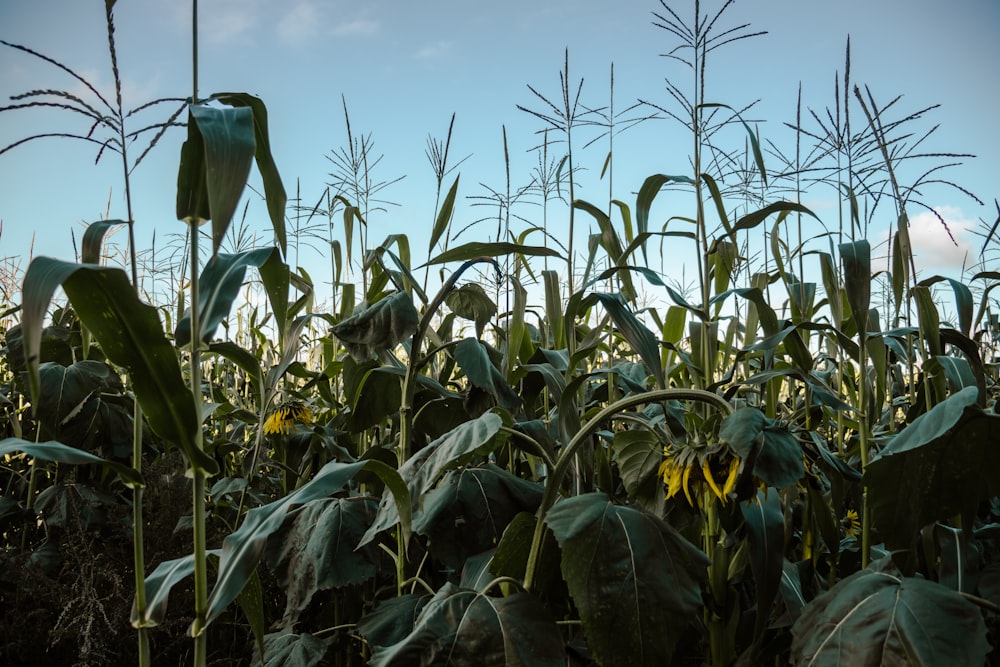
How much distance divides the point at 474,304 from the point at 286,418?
621mm

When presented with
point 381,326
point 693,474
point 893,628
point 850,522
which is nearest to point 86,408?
point 381,326

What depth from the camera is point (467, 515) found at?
3.39ft

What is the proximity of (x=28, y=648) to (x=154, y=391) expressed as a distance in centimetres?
138

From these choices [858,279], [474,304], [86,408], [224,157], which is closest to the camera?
[224,157]

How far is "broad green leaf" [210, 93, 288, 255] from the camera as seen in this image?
2.65 feet

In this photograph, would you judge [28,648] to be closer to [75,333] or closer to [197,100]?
[75,333]

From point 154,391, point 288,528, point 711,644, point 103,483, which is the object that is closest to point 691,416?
point 711,644

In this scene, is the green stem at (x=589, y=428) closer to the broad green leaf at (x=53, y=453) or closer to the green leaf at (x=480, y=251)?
the green leaf at (x=480, y=251)

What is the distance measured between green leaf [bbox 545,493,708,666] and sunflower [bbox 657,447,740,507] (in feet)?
0.24

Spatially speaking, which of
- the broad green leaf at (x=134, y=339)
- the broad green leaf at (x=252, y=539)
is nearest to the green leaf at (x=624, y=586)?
the broad green leaf at (x=252, y=539)

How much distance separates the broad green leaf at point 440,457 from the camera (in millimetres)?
785

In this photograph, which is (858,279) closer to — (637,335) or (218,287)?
(637,335)

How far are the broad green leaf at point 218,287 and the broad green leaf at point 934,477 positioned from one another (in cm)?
71

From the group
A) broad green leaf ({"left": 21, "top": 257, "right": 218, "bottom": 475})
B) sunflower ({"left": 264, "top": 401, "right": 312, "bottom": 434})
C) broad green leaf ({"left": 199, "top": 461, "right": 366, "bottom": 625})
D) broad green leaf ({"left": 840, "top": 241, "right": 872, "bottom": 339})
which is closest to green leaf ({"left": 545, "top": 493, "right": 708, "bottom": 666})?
broad green leaf ({"left": 199, "top": 461, "right": 366, "bottom": 625})
